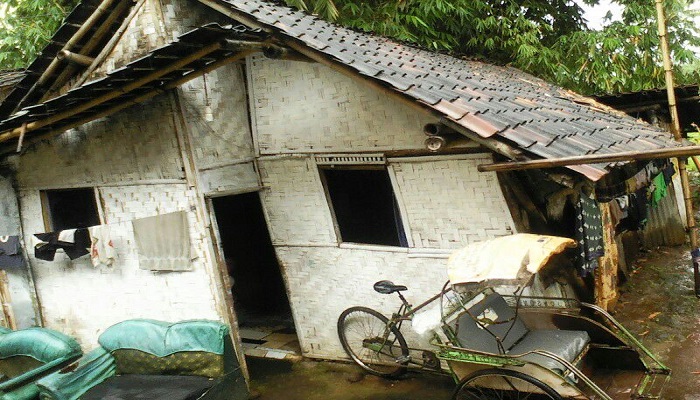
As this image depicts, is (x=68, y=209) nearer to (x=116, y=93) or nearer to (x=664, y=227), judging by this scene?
(x=116, y=93)

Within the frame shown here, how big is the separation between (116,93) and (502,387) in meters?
5.93

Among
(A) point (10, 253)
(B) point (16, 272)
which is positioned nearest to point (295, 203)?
(A) point (10, 253)

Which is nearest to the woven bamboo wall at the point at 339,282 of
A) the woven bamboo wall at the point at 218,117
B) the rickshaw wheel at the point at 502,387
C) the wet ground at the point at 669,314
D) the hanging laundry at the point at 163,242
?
the hanging laundry at the point at 163,242

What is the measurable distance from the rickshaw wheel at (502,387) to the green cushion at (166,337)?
332cm

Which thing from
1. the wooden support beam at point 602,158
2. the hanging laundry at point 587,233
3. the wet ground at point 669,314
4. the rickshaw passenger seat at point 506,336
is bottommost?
the wet ground at point 669,314

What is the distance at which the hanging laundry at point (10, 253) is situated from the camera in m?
9.14

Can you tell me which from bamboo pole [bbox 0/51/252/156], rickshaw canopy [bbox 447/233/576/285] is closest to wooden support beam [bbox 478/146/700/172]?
rickshaw canopy [bbox 447/233/576/285]

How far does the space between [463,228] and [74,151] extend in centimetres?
650

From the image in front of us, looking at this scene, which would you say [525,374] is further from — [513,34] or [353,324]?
[513,34]

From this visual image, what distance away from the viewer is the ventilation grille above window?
7.21 m

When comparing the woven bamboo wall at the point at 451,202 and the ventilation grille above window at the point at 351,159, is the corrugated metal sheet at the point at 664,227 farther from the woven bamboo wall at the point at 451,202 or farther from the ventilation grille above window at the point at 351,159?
the ventilation grille above window at the point at 351,159

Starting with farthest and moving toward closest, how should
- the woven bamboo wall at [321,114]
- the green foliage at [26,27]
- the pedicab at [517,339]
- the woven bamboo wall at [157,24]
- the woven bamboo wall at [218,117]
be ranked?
the green foliage at [26,27]
the woven bamboo wall at [157,24]
the woven bamboo wall at [218,117]
the woven bamboo wall at [321,114]
the pedicab at [517,339]

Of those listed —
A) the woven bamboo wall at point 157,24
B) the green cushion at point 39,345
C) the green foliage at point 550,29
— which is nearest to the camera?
the green cushion at point 39,345

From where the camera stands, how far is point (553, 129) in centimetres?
623
